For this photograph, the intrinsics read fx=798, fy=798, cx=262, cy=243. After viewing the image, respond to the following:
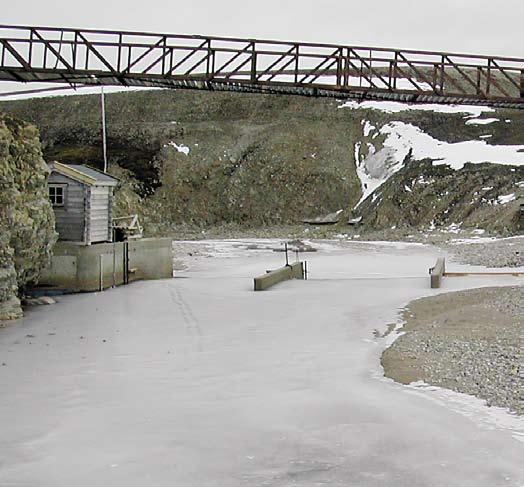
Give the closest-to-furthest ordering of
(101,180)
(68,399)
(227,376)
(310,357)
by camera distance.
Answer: (68,399), (227,376), (310,357), (101,180)

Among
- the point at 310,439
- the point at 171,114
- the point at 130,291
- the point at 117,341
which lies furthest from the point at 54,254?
the point at 171,114

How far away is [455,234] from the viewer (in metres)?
51.2

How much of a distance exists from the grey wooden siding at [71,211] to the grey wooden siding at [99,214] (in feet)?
1.12

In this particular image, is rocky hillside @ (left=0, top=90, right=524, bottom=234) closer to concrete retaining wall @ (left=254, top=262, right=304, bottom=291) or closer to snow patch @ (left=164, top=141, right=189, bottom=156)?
snow patch @ (left=164, top=141, right=189, bottom=156)

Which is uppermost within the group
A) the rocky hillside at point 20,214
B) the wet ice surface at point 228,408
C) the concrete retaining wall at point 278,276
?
the rocky hillside at point 20,214

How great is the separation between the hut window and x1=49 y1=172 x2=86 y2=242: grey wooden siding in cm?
13

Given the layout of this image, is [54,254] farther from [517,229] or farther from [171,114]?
[171,114]

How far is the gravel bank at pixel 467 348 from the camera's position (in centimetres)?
1351

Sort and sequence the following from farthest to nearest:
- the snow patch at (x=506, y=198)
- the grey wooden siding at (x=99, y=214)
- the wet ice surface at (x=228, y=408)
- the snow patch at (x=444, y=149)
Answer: the snow patch at (x=444, y=149) → the snow patch at (x=506, y=198) → the grey wooden siding at (x=99, y=214) → the wet ice surface at (x=228, y=408)

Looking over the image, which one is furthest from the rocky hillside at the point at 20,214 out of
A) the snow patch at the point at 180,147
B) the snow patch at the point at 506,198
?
the snow patch at the point at 180,147

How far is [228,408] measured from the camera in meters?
13.0

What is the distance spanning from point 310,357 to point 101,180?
1692 cm

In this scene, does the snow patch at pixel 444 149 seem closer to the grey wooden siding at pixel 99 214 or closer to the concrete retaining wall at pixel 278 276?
the concrete retaining wall at pixel 278 276

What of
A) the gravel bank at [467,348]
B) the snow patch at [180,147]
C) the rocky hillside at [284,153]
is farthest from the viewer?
the snow patch at [180,147]
